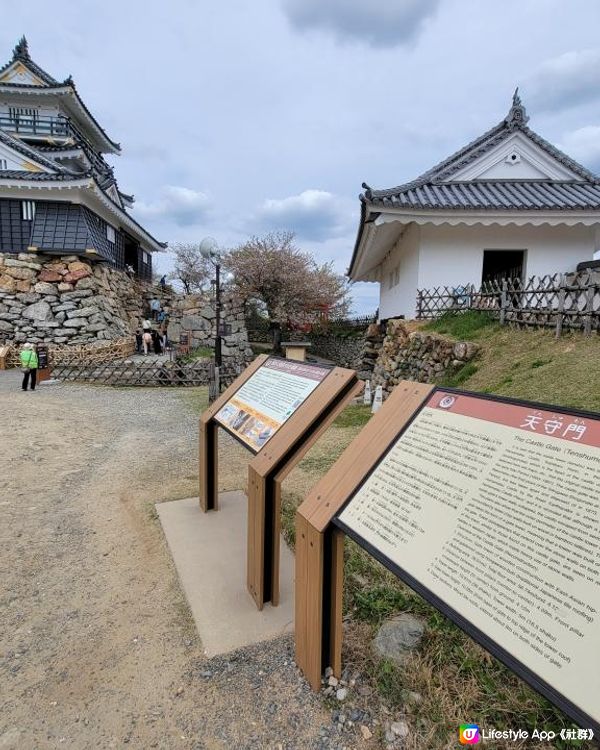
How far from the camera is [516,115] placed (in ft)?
35.4

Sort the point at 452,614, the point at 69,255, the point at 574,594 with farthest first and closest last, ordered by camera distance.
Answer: the point at 69,255
the point at 452,614
the point at 574,594

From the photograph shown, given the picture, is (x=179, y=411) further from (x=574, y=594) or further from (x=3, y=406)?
(x=574, y=594)

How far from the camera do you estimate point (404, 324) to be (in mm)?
9547

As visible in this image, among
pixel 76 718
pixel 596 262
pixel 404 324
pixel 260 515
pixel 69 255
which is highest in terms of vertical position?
pixel 69 255

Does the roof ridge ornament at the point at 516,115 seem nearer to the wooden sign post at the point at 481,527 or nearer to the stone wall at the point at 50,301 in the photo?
the wooden sign post at the point at 481,527

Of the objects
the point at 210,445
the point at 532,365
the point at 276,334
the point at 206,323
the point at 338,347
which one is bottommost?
the point at 210,445

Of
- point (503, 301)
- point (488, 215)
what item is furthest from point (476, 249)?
point (503, 301)

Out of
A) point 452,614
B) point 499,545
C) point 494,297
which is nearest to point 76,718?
point 452,614

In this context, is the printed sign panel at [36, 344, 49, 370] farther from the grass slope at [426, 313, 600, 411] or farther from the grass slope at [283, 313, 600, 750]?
the grass slope at [426, 313, 600, 411]

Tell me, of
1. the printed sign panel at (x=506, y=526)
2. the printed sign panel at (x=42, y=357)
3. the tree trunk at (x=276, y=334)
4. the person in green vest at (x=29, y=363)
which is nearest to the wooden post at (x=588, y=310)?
the printed sign panel at (x=506, y=526)

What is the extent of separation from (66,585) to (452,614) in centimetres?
278

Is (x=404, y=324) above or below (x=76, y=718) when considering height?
above

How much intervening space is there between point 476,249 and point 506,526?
9.90 metres

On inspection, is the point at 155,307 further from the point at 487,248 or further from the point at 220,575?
the point at 220,575
